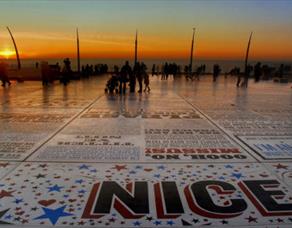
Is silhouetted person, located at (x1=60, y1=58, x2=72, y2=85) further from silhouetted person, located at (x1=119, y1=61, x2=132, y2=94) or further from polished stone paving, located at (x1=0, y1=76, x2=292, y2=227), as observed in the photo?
polished stone paving, located at (x1=0, y1=76, x2=292, y2=227)

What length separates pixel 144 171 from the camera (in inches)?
206

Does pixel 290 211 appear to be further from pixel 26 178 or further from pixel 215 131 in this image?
pixel 215 131

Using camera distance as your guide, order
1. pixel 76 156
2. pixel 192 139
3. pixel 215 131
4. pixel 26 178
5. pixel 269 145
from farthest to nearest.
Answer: pixel 215 131, pixel 192 139, pixel 269 145, pixel 76 156, pixel 26 178

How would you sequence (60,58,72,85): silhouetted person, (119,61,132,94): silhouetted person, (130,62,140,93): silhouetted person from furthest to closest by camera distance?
(60,58,72,85): silhouetted person < (130,62,140,93): silhouetted person < (119,61,132,94): silhouetted person

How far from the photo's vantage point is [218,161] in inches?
227

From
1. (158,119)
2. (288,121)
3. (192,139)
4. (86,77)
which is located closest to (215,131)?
(192,139)

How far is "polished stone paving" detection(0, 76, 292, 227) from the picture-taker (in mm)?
3805

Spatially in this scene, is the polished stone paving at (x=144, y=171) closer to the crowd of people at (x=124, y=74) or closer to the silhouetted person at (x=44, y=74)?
the crowd of people at (x=124, y=74)

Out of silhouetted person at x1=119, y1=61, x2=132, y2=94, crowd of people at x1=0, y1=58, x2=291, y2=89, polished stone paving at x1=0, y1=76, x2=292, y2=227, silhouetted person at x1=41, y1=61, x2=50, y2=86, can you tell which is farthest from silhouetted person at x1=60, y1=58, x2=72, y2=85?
polished stone paving at x1=0, y1=76, x2=292, y2=227

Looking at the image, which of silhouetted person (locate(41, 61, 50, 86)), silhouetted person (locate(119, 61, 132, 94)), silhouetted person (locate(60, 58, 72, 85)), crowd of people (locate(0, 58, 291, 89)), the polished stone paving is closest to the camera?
the polished stone paving

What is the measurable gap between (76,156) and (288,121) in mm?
6547

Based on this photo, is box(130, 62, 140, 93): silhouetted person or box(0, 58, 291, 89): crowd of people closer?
box(0, 58, 291, 89): crowd of people

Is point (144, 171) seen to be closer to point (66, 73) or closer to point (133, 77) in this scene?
point (133, 77)

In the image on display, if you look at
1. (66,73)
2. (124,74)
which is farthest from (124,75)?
(66,73)
